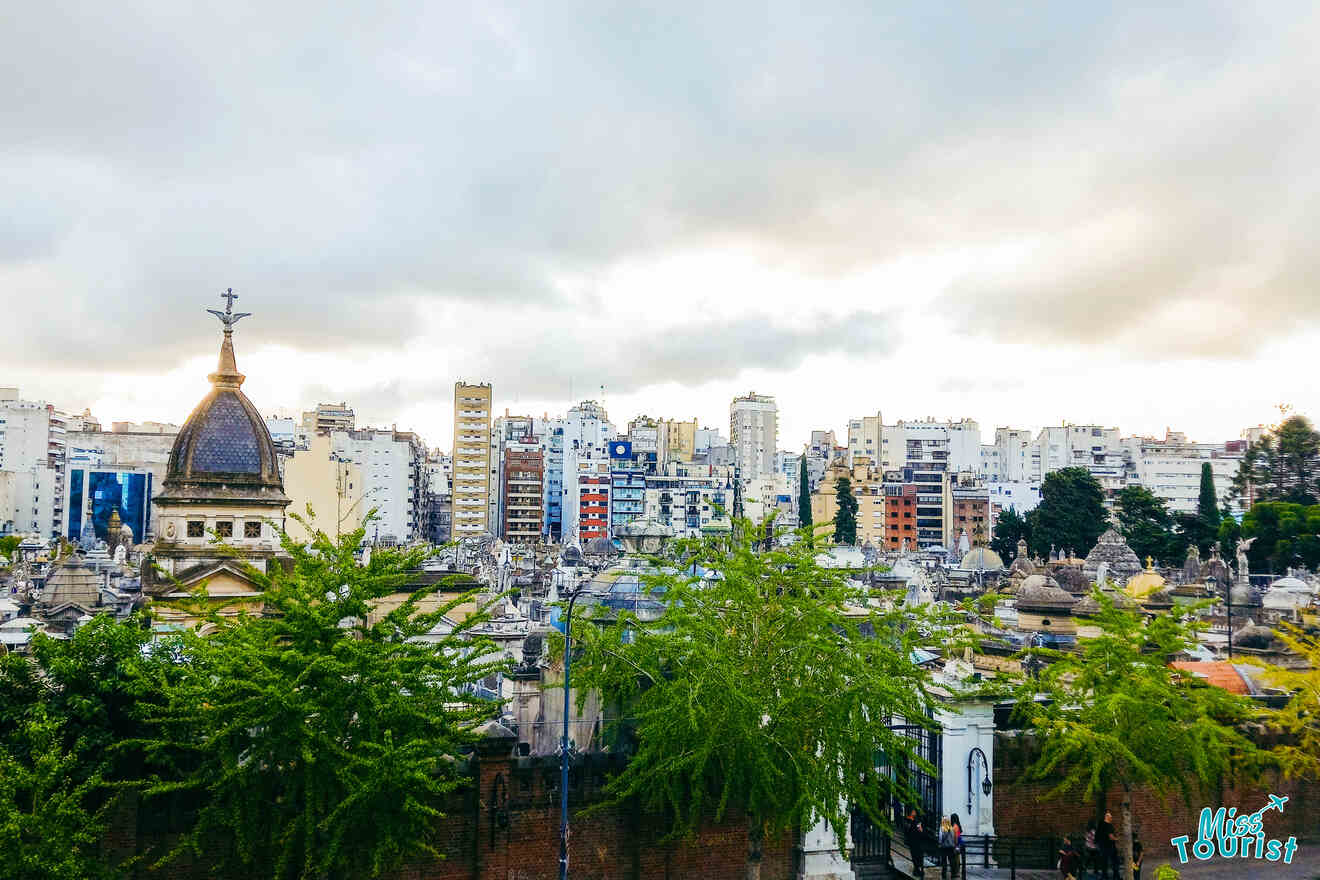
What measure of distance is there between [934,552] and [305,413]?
105 metres

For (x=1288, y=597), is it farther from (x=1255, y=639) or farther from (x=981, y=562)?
(x=981, y=562)

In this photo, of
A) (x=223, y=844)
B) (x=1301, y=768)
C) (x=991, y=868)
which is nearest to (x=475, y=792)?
(x=223, y=844)

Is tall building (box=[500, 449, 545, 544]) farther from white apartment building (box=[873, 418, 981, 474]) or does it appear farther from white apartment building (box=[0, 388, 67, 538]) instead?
white apartment building (box=[873, 418, 981, 474])

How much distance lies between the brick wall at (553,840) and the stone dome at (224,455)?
1652 centimetres

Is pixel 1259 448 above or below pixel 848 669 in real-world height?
above

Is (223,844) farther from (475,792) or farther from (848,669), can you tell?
(848,669)

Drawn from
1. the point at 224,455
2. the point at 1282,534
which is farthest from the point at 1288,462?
the point at 224,455

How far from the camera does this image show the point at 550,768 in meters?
17.1

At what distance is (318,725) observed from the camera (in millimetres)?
14086

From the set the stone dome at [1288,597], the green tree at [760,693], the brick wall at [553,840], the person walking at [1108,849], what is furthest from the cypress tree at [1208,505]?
the green tree at [760,693]

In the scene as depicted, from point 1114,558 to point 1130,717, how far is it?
5867 centimetres

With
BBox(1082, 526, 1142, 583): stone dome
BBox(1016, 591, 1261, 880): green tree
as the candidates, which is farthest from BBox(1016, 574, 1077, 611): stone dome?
BBox(1082, 526, 1142, 583): stone dome

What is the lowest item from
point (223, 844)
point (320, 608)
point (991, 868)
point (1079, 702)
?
point (991, 868)

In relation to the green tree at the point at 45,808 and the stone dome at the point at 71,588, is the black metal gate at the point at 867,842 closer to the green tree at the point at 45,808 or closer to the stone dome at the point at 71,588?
the green tree at the point at 45,808
